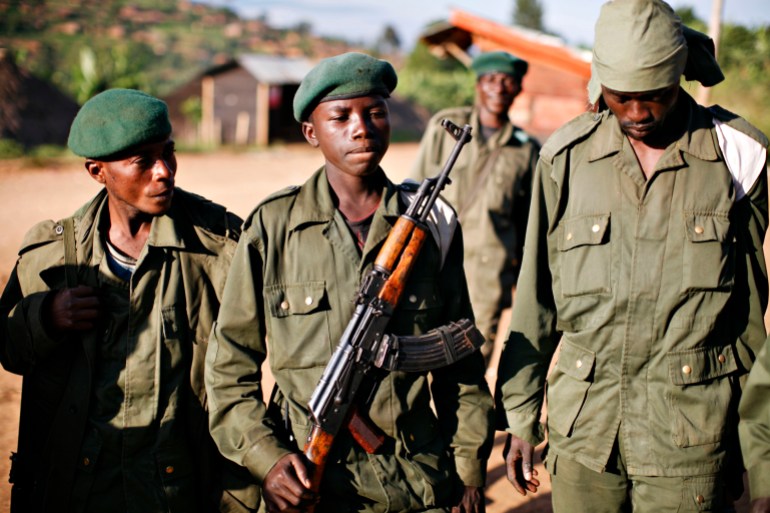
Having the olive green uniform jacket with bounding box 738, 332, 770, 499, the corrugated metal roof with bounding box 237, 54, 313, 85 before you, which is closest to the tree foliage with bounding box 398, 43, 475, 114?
the corrugated metal roof with bounding box 237, 54, 313, 85

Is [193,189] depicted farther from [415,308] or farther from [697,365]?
[697,365]

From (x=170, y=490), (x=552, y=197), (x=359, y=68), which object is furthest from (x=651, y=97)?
(x=170, y=490)

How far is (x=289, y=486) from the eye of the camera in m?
2.57

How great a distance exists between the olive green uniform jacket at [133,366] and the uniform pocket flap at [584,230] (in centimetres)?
131

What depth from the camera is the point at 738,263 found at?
2.85 metres

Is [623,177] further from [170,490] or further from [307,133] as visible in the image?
[170,490]

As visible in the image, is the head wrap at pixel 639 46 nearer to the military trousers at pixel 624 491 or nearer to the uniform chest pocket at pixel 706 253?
the uniform chest pocket at pixel 706 253

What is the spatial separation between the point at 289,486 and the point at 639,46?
1.82m

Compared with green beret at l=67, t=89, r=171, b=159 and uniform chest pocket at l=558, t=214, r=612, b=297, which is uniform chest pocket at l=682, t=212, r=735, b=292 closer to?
uniform chest pocket at l=558, t=214, r=612, b=297

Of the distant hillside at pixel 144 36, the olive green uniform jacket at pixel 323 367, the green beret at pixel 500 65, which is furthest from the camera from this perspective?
the distant hillside at pixel 144 36

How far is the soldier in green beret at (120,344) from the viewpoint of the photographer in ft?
9.93

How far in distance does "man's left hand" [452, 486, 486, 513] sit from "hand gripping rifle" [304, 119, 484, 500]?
365mm


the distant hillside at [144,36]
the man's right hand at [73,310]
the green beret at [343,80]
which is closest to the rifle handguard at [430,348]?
the green beret at [343,80]

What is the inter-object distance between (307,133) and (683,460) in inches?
69.6
